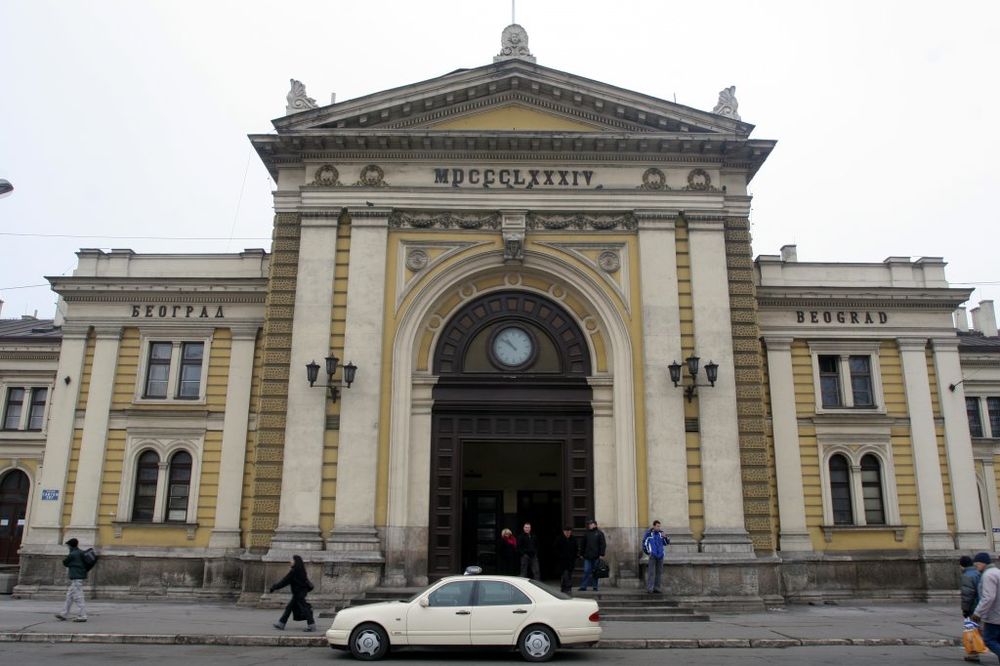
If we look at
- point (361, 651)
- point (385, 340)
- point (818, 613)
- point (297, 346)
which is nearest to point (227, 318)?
point (297, 346)

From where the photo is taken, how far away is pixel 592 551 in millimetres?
19797

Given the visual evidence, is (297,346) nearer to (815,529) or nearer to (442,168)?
(442,168)

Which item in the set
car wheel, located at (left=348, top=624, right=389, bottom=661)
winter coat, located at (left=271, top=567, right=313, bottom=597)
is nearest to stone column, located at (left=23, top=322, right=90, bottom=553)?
winter coat, located at (left=271, top=567, right=313, bottom=597)

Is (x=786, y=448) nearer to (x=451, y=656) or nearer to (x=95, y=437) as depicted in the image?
(x=451, y=656)

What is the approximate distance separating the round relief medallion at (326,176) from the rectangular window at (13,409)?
19.7m

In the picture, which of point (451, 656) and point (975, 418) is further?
point (975, 418)

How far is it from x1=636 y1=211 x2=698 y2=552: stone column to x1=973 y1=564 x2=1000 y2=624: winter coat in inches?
353

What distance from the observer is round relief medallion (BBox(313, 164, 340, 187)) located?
23422 mm

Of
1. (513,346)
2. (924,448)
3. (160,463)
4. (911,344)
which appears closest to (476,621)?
(513,346)

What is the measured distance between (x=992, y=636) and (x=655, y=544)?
8289 mm

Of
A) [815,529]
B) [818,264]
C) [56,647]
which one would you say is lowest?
[56,647]

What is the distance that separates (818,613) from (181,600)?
17319 mm

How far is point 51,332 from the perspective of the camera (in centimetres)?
3638

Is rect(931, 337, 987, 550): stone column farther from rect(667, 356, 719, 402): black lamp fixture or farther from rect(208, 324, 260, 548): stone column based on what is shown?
rect(208, 324, 260, 548): stone column
